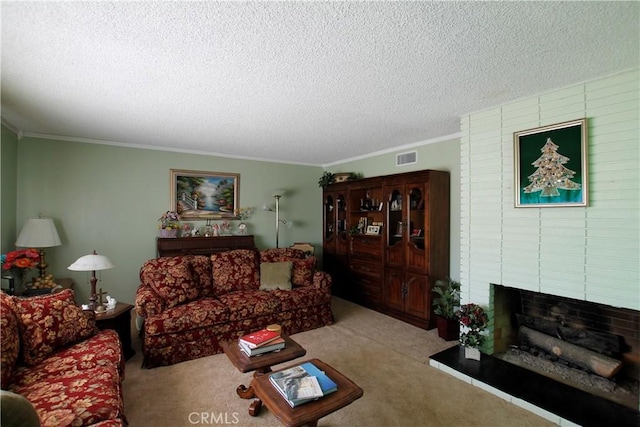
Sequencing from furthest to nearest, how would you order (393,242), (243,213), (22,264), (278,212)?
(278,212)
(243,213)
(393,242)
(22,264)

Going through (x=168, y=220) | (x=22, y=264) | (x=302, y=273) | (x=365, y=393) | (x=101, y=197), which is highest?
(x=101, y=197)

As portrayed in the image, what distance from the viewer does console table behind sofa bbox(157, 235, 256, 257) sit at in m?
4.20

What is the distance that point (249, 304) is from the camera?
10.6 ft

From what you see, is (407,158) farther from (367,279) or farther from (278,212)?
(278,212)

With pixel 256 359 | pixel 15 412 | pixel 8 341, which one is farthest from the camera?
pixel 256 359

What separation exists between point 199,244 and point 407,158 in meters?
3.43

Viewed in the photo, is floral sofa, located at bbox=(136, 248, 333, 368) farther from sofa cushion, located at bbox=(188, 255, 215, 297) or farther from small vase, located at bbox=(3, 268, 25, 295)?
small vase, located at bbox=(3, 268, 25, 295)

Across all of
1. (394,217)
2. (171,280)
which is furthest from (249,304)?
(394,217)

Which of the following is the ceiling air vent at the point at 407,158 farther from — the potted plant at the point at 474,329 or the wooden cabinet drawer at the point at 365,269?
the potted plant at the point at 474,329

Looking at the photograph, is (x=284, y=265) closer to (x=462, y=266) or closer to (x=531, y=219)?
(x=462, y=266)

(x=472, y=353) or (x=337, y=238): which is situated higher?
(x=337, y=238)

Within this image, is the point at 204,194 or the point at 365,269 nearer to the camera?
the point at 365,269

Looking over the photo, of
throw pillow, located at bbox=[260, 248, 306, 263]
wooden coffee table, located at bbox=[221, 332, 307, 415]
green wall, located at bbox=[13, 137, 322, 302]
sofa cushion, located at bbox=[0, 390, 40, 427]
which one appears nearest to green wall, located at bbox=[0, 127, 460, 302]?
green wall, located at bbox=[13, 137, 322, 302]

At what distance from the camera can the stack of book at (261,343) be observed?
2.12m
